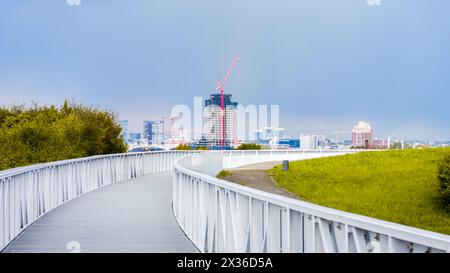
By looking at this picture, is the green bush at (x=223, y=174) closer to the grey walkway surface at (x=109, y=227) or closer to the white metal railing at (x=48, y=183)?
the white metal railing at (x=48, y=183)

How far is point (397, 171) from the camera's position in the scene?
129 feet

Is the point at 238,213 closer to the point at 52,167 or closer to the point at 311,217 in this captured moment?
the point at 311,217

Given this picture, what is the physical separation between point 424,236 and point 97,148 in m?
34.2

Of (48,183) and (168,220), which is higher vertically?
(48,183)

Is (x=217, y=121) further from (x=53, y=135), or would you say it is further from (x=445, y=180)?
(x=445, y=180)

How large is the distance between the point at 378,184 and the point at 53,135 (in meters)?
16.8

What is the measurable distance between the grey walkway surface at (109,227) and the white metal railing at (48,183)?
0.25 meters

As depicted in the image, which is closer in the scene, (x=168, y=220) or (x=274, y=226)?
(x=274, y=226)

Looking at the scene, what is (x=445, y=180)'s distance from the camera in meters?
24.8

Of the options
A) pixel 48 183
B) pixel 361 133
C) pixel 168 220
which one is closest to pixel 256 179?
pixel 48 183

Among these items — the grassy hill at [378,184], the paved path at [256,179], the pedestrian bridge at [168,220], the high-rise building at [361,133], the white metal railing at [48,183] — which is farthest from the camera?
the high-rise building at [361,133]

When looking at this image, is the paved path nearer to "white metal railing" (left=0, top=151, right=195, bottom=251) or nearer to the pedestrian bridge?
"white metal railing" (left=0, top=151, right=195, bottom=251)

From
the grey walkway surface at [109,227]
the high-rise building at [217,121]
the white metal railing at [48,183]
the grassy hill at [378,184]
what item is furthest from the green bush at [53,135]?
the high-rise building at [217,121]

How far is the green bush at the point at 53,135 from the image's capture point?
2612 cm
